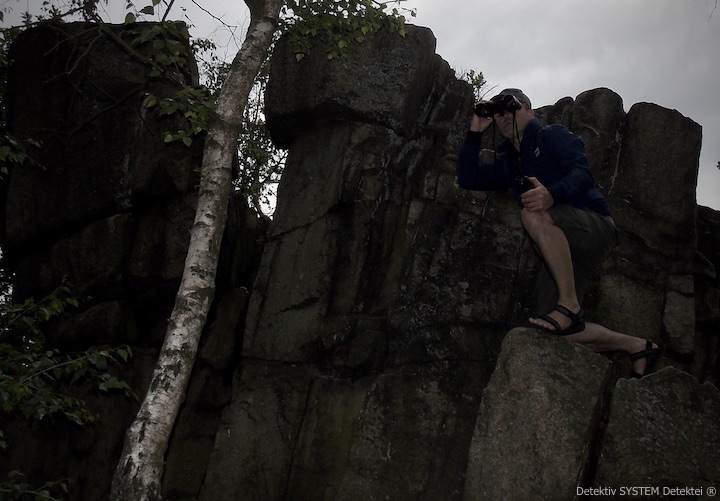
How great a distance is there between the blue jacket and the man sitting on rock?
0.4 inches

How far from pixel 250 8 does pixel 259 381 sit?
541cm

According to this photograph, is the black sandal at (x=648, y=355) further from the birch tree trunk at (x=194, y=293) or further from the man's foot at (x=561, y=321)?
the birch tree trunk at (x=194, y=293)

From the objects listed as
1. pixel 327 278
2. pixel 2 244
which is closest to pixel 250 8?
pixel 327 278

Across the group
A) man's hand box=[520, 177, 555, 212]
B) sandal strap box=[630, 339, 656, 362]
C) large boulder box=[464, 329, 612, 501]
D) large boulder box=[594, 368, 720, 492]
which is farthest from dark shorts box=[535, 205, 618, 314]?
large boulder box=[594, 368, 720, 492]

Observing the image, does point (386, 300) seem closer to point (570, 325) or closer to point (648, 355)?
point (570, 325)

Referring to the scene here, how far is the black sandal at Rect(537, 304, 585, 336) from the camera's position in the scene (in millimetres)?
6871

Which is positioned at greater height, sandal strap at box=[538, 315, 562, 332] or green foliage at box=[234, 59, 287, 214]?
green foliage at box=[234, 59, 287, 214]

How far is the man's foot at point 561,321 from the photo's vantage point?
6.86 metres

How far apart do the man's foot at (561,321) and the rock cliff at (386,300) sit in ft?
0.98

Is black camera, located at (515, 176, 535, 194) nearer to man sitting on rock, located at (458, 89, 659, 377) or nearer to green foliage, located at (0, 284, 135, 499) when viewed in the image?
man sitting on rock, located at (458, 89, 659, 377)

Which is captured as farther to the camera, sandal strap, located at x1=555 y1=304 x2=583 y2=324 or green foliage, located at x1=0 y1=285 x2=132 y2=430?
green foliage, located at x1=0 y1=285 x2=132 y2=430

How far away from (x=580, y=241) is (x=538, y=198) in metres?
0.74

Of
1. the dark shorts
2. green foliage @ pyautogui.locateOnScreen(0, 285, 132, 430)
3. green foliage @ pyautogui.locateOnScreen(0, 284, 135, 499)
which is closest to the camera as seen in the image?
the dark shorts

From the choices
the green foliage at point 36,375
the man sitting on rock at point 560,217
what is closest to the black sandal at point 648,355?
the man sitting on rock at point 560,217
